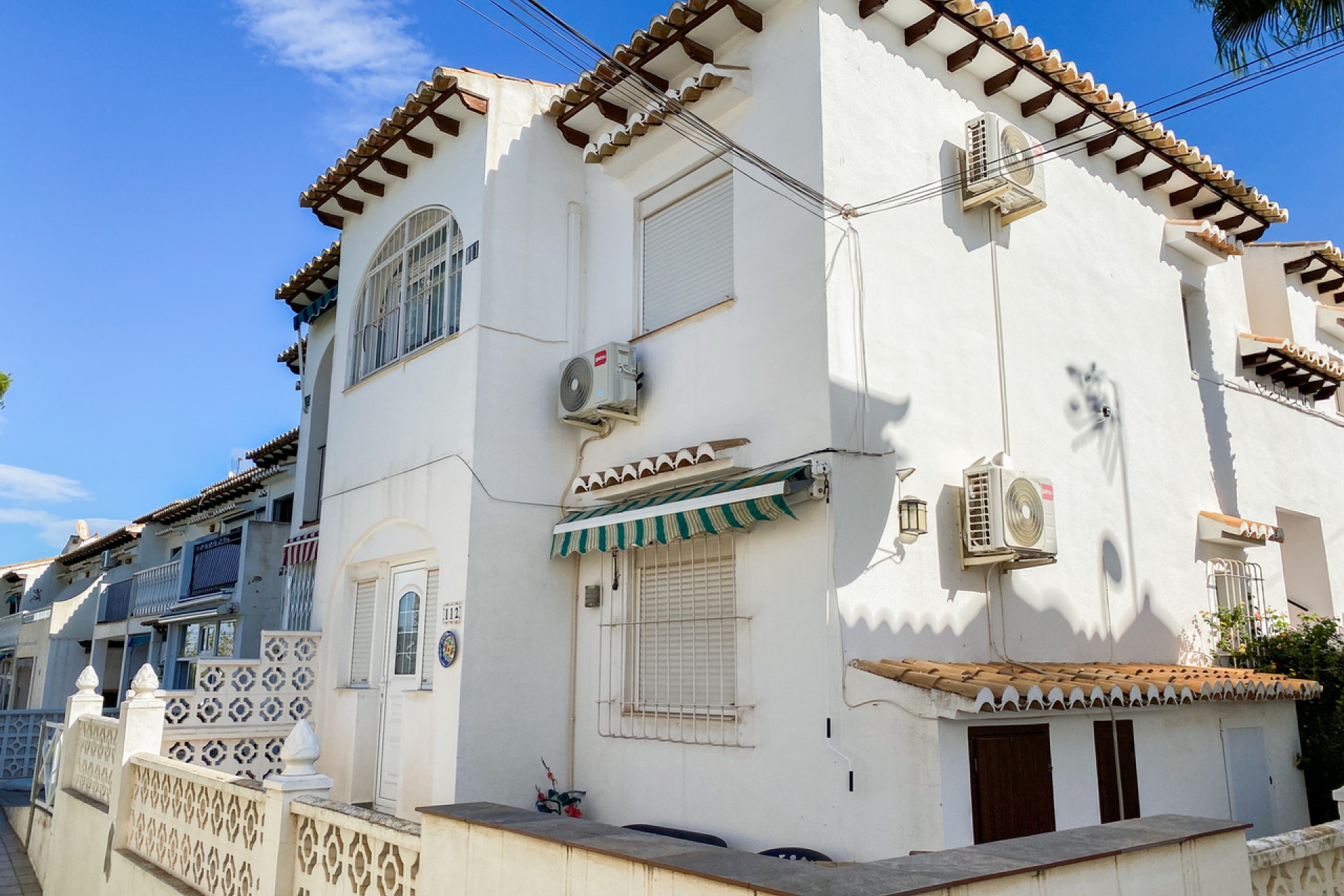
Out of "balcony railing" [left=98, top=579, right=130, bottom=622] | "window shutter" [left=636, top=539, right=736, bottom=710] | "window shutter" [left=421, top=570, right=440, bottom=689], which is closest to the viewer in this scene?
"window shutter" [left=636, top=539, right=736, bottom=710]

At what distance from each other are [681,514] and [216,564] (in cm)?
1364

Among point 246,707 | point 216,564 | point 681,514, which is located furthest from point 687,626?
point 216,564

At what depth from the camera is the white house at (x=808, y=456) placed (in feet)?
27.6

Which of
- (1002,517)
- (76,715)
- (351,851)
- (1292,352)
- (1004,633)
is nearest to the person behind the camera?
(351,851)

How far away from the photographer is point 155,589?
2352 cm

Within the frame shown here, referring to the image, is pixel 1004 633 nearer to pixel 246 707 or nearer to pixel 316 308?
pixel 246 707

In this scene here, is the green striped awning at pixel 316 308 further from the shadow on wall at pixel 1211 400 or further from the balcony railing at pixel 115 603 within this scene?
the shadow on wall at pixel 1211 400

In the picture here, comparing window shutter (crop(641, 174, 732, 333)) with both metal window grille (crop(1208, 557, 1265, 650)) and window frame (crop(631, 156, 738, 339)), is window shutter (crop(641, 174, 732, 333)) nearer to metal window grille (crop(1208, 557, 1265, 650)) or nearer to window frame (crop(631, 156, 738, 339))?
window frame (crop(631, 156, 738, 339))

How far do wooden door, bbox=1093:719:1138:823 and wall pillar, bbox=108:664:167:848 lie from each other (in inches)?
352

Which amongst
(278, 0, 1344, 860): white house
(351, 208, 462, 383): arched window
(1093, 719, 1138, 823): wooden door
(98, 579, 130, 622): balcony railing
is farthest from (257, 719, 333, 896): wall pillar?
(98, 579, 130, 622): balcony railing

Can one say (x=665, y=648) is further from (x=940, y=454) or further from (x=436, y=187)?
(x=436, y=187)

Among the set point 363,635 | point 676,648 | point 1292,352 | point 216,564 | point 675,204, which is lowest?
point 676,648

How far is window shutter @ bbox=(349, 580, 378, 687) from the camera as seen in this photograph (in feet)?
40.6

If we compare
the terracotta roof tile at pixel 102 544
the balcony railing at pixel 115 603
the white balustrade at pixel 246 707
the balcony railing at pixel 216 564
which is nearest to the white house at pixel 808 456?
the white balustrade at pixel 246 707
